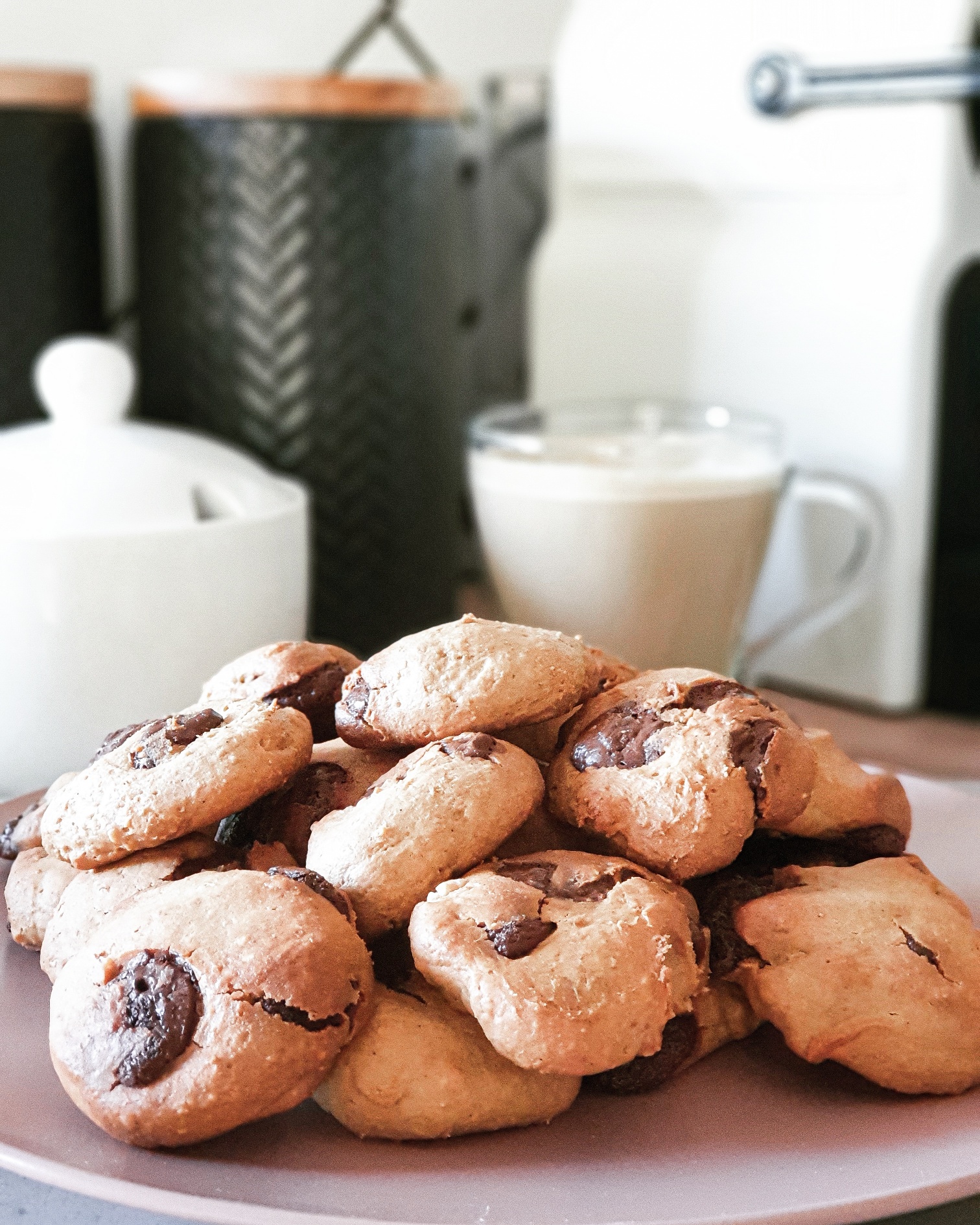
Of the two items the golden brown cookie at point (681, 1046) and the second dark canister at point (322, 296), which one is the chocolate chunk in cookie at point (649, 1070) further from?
the second dark canister at point (322, 296)

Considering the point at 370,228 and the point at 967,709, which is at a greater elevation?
the point at 370,228

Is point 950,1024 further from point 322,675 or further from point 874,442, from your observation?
point 874,442

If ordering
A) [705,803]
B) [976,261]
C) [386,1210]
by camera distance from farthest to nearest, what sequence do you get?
1. [976,261]
2. [705,803]
3. [386,1210]

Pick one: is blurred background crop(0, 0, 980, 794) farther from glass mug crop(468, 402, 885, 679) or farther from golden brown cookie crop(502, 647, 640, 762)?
golden brown cookie crop(502, 647, 640, 762)

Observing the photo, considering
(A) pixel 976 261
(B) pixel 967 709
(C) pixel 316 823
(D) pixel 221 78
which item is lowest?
(B) pixel 967 709

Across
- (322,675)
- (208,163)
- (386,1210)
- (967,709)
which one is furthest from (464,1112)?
(208,163)

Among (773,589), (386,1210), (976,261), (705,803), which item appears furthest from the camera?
(773,589)

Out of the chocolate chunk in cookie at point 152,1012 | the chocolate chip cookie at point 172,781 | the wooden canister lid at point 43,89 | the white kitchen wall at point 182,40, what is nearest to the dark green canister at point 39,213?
the wooden canister lid at point 43,89

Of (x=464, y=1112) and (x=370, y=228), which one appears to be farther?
(x=370, y=228)
